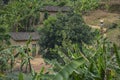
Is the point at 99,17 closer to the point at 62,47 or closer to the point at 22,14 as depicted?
the point at 22,14

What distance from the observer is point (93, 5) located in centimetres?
3369

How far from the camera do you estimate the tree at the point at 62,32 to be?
20.0 metres

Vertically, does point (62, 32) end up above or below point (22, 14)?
above

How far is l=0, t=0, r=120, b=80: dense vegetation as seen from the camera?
183 inches

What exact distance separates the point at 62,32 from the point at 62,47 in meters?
3.34

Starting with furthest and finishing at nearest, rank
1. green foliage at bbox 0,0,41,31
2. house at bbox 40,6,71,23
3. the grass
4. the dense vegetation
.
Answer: house at bbox 40,6,71,23, green foliage at bbox 0,0,41,31, the grass, the dense vegetation

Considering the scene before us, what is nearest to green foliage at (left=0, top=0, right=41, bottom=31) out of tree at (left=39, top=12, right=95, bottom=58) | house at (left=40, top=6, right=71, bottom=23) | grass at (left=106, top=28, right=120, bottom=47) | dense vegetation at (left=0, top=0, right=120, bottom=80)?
dense vegetation at (left=0, top=0, right=120, bottom=80)

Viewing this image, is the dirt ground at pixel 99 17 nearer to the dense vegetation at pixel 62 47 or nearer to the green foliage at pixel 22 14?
the dense vegetation at pixel 62 47

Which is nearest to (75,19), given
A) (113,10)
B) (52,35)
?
(52,35)

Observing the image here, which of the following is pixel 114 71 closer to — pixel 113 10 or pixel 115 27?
pixel 115 27

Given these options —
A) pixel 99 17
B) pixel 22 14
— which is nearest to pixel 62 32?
pixel 22 14

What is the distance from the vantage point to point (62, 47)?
16.5 meters

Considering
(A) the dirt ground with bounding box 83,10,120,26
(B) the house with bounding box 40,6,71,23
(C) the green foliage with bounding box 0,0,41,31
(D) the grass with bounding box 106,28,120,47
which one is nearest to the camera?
(D) the grass with bounding box 106,28,120,47

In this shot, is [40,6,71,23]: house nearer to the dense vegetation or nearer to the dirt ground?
the dense vegetation
